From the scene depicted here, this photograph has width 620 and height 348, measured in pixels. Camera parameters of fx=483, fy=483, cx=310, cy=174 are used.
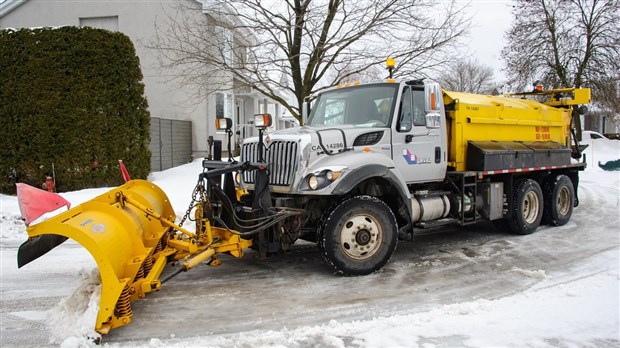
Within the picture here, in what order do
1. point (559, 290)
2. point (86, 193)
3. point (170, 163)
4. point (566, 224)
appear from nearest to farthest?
point (559, 290), point (566, 224), point (86, 193), point (170, 163)

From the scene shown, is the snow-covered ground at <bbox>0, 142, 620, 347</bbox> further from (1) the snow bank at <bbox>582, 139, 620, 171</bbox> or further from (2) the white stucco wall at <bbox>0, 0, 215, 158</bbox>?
(1) the snow bank at <bbox>582, 139, 620, 171</bbox>

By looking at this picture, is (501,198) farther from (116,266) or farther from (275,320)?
(116,266)

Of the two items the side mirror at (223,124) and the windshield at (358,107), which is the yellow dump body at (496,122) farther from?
the side mirror at (223,124)

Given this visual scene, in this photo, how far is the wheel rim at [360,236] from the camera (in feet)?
19.0

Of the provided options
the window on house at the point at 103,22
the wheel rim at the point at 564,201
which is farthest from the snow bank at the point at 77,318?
the window on house at the point at 103,22

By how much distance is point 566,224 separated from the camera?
9.38 m

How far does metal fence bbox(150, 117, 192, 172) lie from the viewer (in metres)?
16.4

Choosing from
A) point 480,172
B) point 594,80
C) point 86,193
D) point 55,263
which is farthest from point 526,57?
point 55,263

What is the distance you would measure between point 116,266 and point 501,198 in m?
6.28

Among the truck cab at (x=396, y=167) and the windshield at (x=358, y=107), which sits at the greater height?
the windshield at (x=358, y=107)

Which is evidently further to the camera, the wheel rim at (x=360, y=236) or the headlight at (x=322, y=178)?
the wheel rim at (x=360, y=236)

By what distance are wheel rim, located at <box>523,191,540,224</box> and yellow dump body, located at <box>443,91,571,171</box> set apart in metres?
1.03

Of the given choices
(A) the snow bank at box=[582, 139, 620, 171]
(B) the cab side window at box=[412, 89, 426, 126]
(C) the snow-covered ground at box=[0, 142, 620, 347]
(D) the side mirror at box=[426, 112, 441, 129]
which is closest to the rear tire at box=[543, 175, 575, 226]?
(C) the snow-covered ground at box=[0, 142, 620, 347]

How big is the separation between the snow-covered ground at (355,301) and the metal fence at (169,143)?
8.94 meters
